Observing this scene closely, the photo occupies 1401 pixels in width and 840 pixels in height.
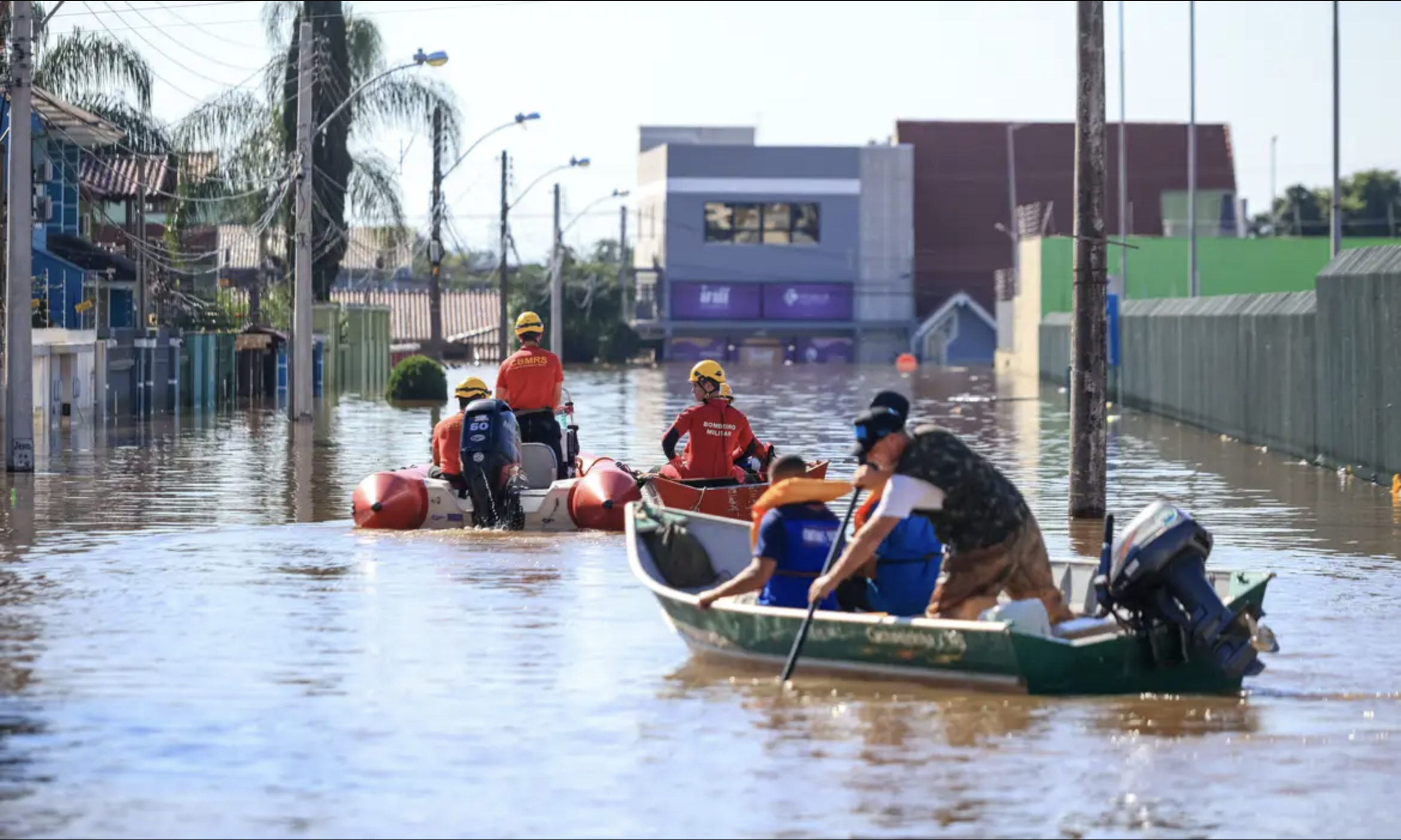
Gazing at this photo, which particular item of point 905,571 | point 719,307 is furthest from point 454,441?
point 719,307

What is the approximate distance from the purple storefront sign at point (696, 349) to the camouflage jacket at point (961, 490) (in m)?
102

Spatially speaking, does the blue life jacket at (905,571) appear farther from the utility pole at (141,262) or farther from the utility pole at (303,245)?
the utility pole at (141,262)

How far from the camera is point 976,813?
988 centimetres

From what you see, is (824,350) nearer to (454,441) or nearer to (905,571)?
(454,441)

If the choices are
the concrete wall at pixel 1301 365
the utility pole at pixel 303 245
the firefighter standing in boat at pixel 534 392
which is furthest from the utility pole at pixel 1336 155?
the firefighter standing in boat at pixel 534 392

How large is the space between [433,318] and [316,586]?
67582mm

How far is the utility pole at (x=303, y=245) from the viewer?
1666 inches

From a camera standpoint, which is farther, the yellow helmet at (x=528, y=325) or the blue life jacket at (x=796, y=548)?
the yellow helmet at (x=528, y=325)

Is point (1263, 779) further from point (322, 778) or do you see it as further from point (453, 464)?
point (453, 464)

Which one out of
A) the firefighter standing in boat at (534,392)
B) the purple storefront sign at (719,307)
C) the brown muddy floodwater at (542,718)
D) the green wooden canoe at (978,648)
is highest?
the purple storefront sign at (719,307)

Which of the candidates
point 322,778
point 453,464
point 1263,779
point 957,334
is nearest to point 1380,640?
point 1263,779

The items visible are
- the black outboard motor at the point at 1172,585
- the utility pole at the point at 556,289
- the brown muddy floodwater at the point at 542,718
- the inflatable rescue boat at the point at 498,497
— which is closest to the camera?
the brown muddy floodwater at the point at 542,718

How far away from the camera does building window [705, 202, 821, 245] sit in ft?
380

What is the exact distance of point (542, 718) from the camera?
12.1m
